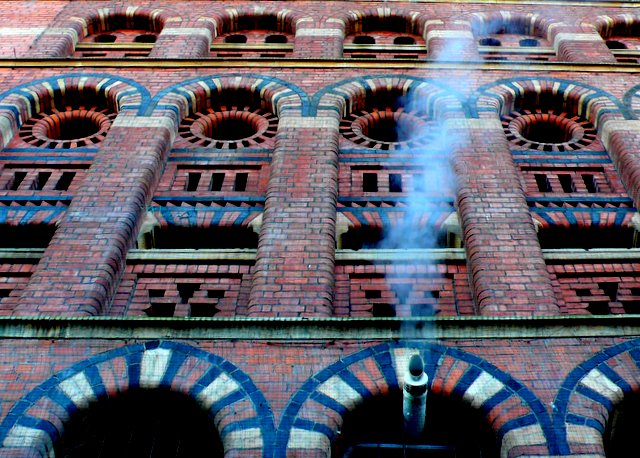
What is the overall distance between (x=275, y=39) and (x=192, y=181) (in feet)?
19.5

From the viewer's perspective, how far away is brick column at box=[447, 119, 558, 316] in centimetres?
852

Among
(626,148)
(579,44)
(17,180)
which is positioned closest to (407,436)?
(626,148)

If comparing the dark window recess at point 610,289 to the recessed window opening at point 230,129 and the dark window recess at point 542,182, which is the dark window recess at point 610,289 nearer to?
the dark window recess at point 542,182

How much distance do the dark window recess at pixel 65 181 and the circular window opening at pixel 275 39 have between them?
20.5ft

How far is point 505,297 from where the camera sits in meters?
8.51

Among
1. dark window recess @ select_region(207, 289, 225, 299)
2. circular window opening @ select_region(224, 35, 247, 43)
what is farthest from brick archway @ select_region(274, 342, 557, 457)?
circular window opening @ select_region(224, 35, 247, 43)

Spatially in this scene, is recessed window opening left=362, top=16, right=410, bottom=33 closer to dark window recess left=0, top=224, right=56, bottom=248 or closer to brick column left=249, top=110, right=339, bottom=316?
brick column left=249, top=110, right=339, bottom=316

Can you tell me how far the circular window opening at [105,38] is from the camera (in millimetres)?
16219

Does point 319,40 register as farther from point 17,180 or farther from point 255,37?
point 17,180

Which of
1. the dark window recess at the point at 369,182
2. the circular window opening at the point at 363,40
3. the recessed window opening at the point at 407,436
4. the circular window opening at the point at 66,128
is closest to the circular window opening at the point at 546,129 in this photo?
the dark window recess at the point at 369,182

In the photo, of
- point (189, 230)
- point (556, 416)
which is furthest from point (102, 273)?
point (556, 416)

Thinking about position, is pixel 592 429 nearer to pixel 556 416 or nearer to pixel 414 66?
pixel 556 416

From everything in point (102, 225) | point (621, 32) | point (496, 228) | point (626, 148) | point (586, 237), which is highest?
point (621, 32)

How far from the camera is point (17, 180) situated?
1127 cm
